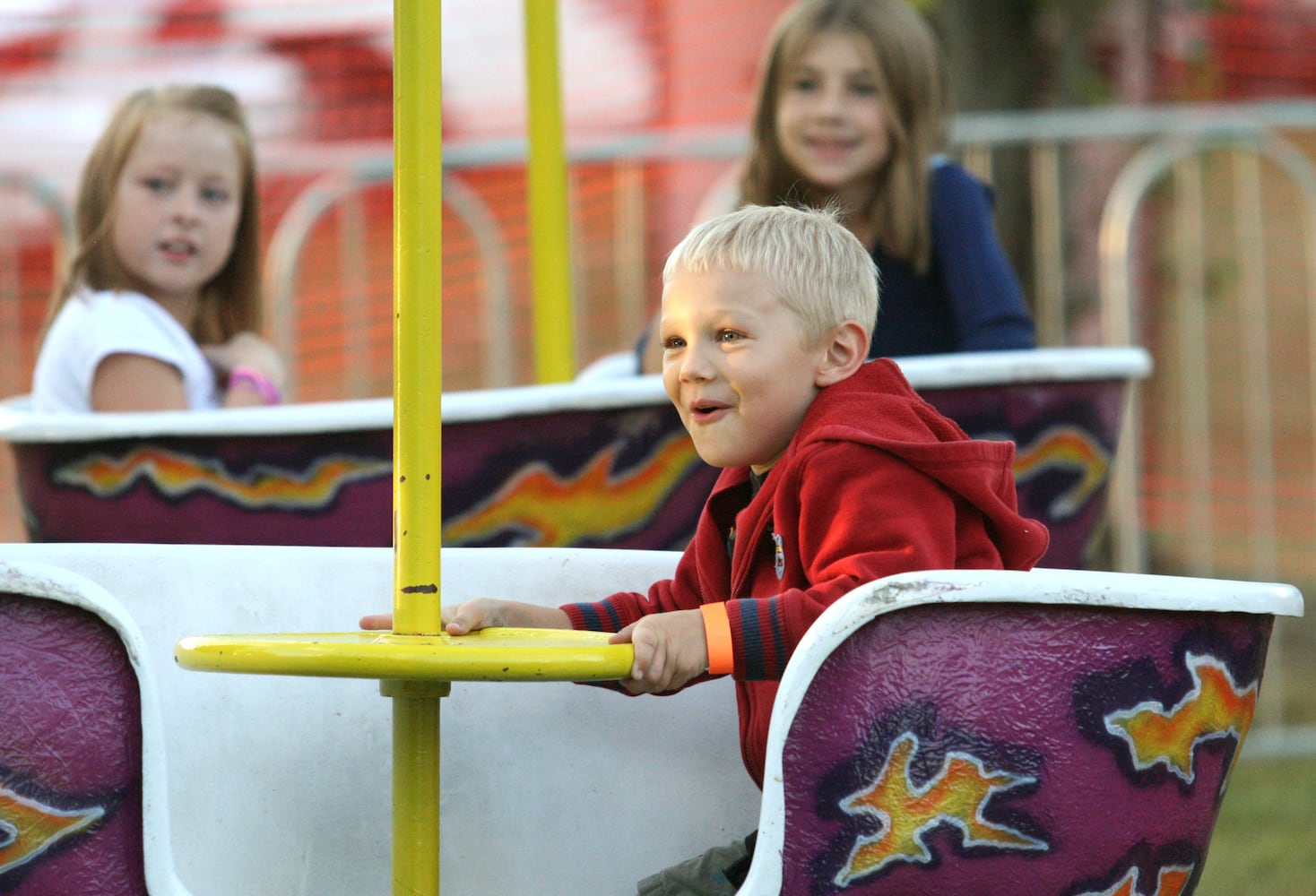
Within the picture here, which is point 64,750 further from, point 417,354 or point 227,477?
point 227,477

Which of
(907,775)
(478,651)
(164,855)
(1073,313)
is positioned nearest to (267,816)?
(164,855)

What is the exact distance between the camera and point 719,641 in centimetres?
132

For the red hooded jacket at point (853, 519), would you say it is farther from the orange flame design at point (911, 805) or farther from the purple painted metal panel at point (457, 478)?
the purple painted metal panel at point (457, 478)

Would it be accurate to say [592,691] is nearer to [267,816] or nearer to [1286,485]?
[267,816]

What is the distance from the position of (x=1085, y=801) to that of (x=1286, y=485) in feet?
10.9

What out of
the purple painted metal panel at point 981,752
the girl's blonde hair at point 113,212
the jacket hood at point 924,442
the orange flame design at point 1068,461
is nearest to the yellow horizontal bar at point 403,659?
the purple painted metal panel at point 981,752

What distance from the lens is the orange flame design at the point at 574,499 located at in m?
2.20

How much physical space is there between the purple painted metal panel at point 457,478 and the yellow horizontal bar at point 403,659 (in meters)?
0.97

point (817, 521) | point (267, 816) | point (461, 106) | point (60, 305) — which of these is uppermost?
point (461, 106)

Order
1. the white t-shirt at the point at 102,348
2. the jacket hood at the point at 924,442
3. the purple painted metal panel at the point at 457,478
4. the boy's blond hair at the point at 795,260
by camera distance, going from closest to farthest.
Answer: the jacket hood at the point at 924,442, the boy's blond hair at the point at 795,260, the purple painted metal panel at the point at 457,478, the white t-shirt at the point at 102,348

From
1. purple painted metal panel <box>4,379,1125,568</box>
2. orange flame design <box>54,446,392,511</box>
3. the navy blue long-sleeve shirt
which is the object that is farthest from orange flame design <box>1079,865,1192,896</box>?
the navy blue long-sleeve shirt

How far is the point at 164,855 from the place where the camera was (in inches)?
47.6

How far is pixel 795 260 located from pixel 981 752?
488 mm

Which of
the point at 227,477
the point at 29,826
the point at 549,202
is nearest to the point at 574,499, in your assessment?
the point at 227,477
